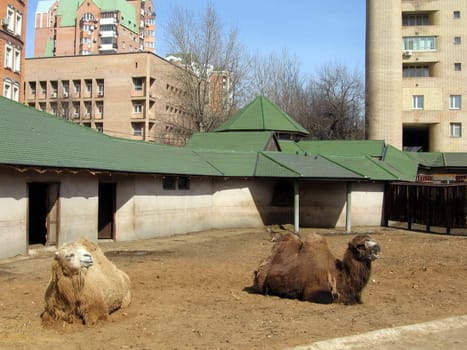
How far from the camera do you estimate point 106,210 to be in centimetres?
2088

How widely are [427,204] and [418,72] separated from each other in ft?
137

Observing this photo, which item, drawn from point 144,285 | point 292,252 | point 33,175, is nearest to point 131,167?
point 33,175

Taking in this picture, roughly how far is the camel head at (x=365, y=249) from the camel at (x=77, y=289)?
422 centimetres

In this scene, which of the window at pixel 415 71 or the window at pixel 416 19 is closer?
the window at pixel 415 71

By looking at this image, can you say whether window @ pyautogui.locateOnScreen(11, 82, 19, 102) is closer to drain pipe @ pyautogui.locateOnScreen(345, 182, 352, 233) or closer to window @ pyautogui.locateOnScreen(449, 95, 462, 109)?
drain pipe @ pyautogui.locateOnScreen(345, 182, 352, 233)

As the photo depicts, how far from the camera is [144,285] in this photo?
11.2m

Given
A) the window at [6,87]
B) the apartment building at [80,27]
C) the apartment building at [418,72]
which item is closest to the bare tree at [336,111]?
the apartment building at [418,72]

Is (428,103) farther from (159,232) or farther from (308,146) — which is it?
(159,232)

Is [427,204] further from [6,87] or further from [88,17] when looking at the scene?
[88,17]

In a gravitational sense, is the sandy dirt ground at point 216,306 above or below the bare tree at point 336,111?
below

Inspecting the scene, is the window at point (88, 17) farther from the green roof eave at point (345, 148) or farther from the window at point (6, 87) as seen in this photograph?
the green roof eave at point (345, 148)

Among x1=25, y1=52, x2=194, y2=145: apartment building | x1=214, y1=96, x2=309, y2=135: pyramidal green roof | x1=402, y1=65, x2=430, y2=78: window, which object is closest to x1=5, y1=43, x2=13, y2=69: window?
x1=214, y1=96, x2=309, y2=135: pyramidal green roof

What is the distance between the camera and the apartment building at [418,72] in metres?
59.0

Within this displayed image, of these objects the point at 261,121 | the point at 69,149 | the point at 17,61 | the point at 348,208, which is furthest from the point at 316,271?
the point at 17,61
